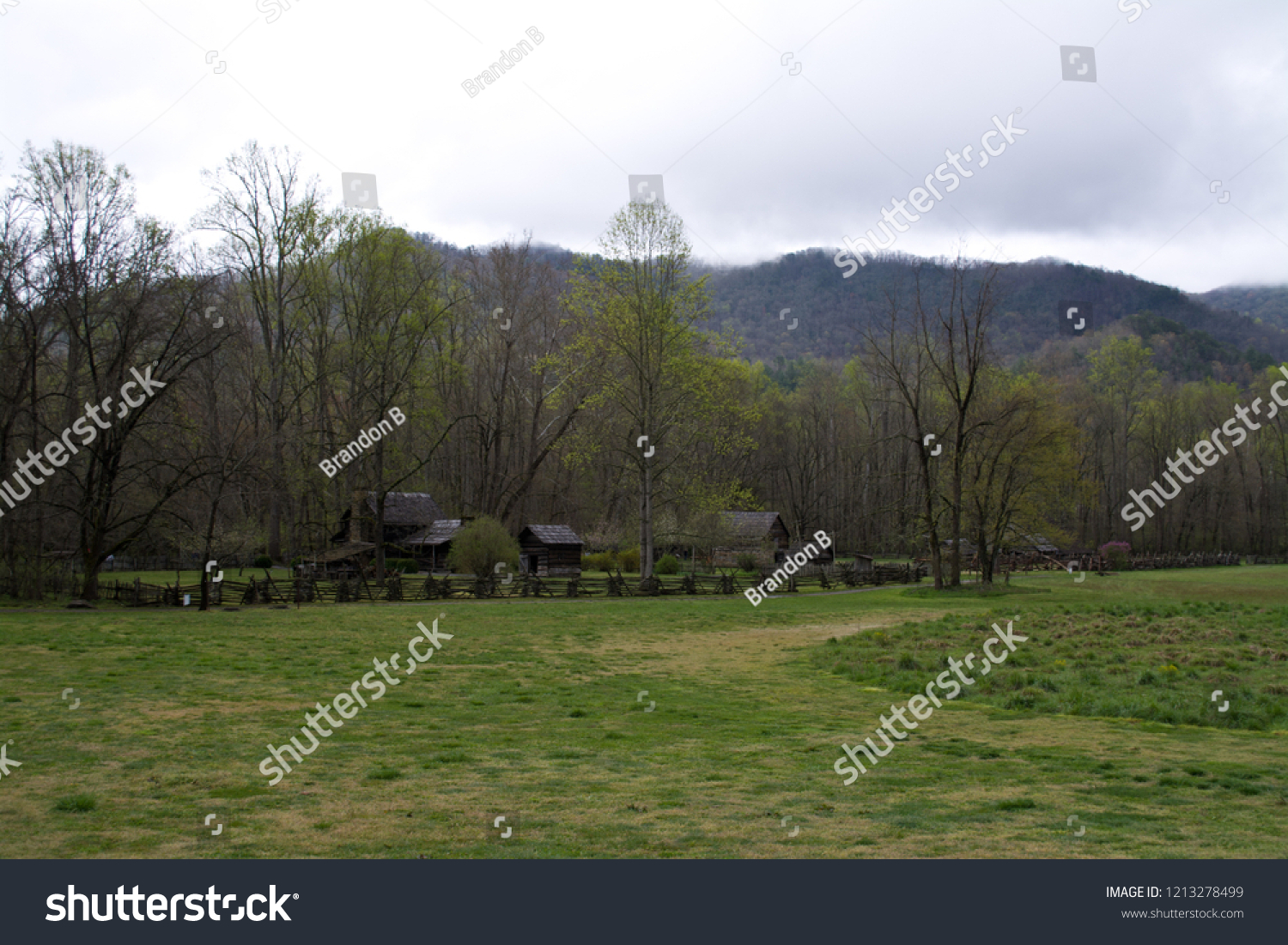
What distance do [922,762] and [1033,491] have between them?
1447 inches

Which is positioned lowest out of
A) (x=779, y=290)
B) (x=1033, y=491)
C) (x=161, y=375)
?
(x=1033, y=491)

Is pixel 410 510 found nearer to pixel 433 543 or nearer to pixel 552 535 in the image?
pixel 433 543

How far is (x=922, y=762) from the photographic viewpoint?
9617 mm

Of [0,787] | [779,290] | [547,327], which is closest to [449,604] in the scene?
[0,787]

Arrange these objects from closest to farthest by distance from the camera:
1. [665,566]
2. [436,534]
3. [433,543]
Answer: [665,566] → [433,543] → [436,534]

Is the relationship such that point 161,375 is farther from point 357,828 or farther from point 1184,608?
point 1184,608

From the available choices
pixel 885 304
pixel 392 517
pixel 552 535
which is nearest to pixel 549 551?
pixel 552 535
